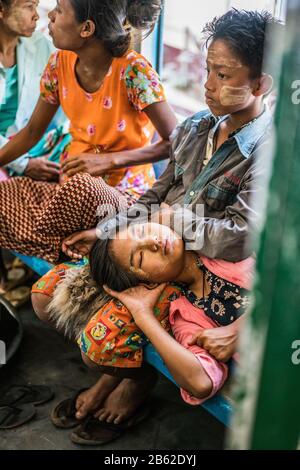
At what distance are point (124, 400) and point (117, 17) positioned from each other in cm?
154

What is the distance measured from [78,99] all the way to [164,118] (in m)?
0.43

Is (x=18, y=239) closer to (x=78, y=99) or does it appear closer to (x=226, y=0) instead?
(x=78, y=99)

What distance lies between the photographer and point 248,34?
6.40 feet

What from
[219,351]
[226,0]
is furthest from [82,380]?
[226,0]

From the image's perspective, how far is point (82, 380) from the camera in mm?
2594

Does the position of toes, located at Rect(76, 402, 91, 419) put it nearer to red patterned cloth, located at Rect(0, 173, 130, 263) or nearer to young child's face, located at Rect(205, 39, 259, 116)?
red patterned cloth, located at Rect(0, 173, 130, 263)

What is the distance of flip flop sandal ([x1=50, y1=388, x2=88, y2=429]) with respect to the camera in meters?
2.30

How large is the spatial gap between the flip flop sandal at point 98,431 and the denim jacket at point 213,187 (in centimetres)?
77

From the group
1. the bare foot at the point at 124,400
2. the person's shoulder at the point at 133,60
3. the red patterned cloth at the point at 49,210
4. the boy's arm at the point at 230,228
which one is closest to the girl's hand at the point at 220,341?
the boy's arm at the point at 230,228

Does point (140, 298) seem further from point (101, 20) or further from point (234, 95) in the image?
point (101, 20)

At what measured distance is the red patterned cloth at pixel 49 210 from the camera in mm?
2277

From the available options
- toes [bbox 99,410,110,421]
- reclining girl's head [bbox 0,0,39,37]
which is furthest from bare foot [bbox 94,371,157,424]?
reclining girl's head [bbox 0,0,39,37]

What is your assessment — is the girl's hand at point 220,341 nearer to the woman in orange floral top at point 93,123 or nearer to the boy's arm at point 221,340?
the boy's arm at point 221,340

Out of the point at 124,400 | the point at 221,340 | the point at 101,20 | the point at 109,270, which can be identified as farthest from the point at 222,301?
the point at 101,20
